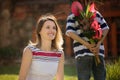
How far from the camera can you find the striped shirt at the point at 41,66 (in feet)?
13.9

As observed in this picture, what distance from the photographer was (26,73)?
418 cm

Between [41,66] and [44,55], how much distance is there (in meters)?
0.12

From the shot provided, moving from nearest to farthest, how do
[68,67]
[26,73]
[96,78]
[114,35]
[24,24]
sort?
[26,73]
[96,78]
[68,67]
[114,35]
[24,24]

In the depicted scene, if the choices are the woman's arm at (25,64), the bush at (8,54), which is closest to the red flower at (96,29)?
the woman's arm at (25,64)

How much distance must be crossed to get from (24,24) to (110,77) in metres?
7.41

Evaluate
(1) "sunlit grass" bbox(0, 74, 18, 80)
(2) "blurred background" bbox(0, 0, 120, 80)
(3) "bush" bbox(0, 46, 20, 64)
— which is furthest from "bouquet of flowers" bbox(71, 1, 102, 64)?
(2) "blurred background" bbox(0, 0, 120, 80)

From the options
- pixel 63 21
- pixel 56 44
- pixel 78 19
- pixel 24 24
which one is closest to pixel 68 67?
pixel 63 21

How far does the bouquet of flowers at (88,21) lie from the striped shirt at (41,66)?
1.08m

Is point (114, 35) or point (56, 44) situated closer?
point (56, 44)

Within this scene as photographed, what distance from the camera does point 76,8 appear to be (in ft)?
17.5

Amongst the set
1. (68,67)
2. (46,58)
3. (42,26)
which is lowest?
(68,67)

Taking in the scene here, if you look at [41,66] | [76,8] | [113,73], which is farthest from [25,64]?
[113,73]

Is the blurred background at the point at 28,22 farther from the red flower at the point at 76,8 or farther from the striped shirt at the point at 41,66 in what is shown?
the striped shirt at the point at 41,66

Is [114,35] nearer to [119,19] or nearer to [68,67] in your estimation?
[119,19]
